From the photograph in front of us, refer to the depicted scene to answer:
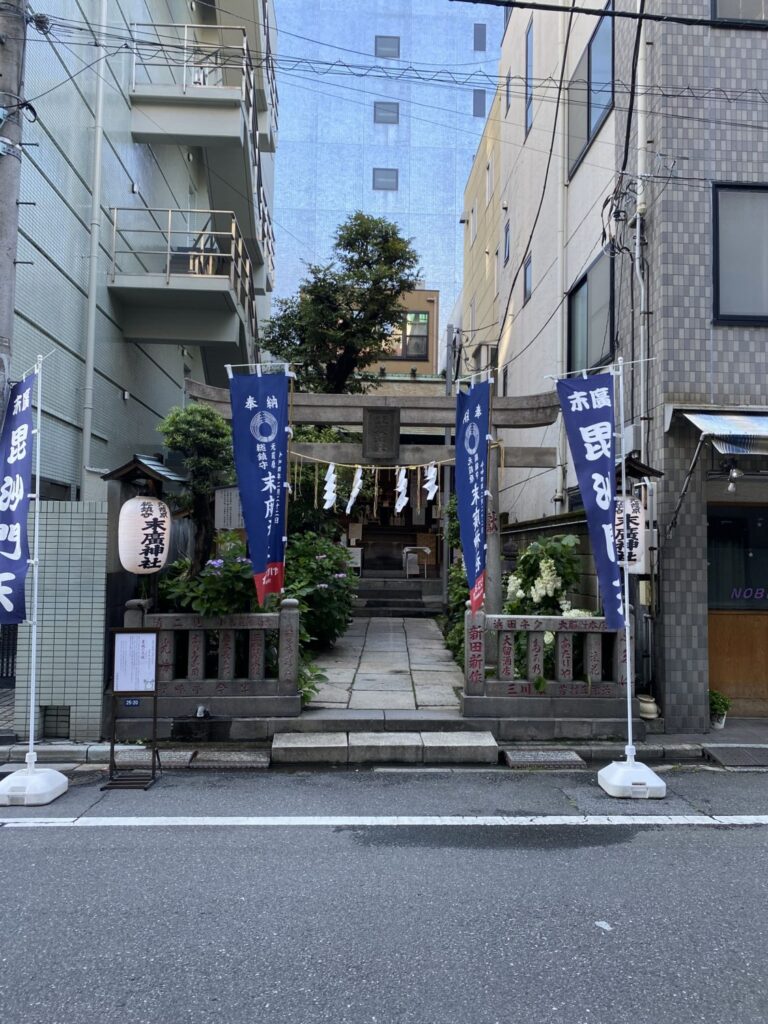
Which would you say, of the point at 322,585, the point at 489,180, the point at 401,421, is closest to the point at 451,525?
the point at 322,585

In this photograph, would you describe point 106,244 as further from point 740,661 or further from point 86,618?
point 740,661

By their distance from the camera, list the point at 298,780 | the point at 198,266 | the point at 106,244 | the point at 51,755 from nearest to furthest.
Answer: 1. the point at 298,780
2. the point at 51,755
3. the point at 106,244
4. the point at 198,266

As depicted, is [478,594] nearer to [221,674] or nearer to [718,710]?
[221,674]

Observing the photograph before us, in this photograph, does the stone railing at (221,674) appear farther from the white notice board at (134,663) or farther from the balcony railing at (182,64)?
the balcony railing at (182,64)

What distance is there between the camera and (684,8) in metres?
9.16

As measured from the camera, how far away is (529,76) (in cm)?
1734

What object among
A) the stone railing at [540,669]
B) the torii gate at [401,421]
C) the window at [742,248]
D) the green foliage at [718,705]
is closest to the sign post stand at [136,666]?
the stone railing at [540,669]

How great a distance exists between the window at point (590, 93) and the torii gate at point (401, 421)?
4.68 meters

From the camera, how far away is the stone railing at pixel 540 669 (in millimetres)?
8539

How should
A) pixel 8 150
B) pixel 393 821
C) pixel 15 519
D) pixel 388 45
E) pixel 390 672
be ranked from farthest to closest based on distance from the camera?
pixel 388 45, pixel 390 672, pixel 8 150, pixel 15 519, pixel 393 821

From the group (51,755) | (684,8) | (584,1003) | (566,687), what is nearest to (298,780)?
(51,755)

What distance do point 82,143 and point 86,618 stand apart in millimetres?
8515

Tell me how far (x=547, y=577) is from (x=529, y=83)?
536 inches

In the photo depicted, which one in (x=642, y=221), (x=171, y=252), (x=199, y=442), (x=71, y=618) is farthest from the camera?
(x=171, y=252)
